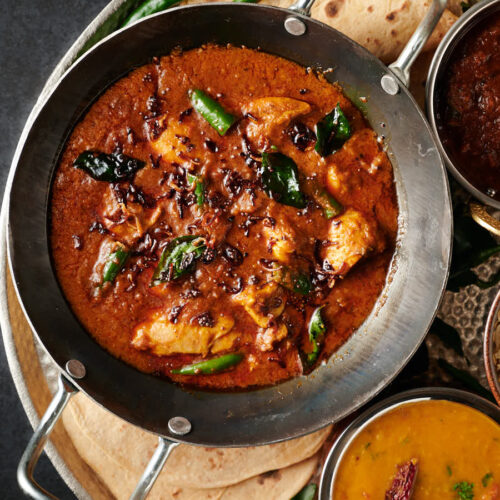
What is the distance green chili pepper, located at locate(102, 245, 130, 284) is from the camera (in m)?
3.89

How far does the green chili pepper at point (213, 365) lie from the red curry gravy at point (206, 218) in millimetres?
48

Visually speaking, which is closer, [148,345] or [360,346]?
[148,345]

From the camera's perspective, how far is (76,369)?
406cm

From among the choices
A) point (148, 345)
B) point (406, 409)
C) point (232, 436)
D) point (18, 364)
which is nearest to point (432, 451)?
point (406, 409)

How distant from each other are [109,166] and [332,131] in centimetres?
153

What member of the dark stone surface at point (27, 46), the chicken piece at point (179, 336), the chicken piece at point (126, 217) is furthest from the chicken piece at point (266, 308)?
the dark stone surface at point (27, 46)

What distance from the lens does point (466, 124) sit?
4.18m

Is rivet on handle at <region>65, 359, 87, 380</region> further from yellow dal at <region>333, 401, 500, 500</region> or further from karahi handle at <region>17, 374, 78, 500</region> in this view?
yellow dal at <region>333, 401, 500, 500</region>

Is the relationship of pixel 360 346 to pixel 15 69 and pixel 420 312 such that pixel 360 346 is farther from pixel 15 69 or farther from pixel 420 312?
pixel 15 69

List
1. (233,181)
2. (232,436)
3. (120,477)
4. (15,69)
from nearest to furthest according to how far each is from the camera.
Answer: (233,181) < (232,436) < (120,477) < (15,69)

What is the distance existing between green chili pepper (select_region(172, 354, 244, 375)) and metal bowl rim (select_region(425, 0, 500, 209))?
6.53ft

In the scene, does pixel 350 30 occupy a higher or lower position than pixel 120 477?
higher

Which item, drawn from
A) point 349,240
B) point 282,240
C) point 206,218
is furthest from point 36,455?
point 349,240

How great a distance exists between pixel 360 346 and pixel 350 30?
231cm
